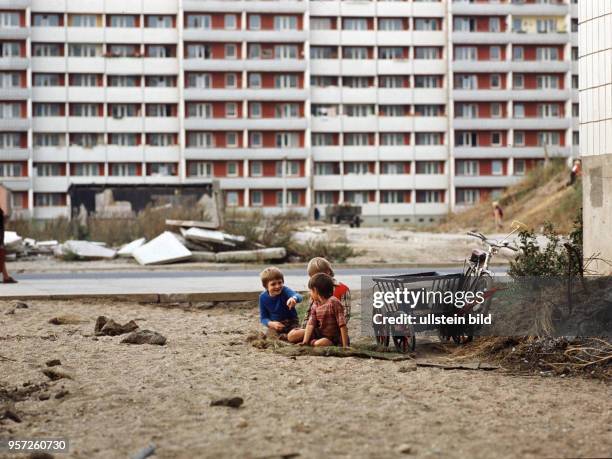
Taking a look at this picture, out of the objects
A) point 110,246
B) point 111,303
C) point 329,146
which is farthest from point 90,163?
point 111,303

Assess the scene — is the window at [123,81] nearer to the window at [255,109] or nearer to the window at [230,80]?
the window at [230,80]

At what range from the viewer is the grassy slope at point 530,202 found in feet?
129

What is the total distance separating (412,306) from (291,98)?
249 feet

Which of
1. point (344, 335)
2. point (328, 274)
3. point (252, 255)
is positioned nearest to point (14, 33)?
point (252, 255)

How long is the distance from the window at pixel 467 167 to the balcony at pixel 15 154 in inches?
1459

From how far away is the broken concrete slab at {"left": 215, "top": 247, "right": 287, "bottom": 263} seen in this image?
25.4 meters

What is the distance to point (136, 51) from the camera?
270 ft

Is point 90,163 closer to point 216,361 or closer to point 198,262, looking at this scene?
point 198,262

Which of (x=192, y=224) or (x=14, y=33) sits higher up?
(x=14, y=33)

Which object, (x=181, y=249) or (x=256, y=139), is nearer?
(x=181, y=249)

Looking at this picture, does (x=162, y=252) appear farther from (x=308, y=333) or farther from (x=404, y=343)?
(x=404, y=343)

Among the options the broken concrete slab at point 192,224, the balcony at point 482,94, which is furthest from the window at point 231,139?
the broken concrete slab at point 192,224

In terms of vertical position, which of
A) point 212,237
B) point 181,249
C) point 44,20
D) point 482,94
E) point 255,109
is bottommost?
point 181,249

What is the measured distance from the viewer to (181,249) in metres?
25.4
